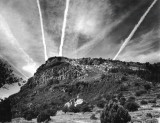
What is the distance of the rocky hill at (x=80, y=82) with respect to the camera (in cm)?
6719

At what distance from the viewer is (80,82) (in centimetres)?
8794

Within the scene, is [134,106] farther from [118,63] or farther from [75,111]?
[118,63]

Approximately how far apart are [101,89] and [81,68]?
1494 inches

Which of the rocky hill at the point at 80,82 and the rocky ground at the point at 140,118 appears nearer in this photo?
the rocky ground at the point at 140,118

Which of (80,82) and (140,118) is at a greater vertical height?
(80,82)

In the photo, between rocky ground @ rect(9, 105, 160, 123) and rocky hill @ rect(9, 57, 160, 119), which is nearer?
rocky ground @ rect(9, 105, 160, 123)

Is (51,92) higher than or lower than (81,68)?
lower

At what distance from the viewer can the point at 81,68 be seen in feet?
362

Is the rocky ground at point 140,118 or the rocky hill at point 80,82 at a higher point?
the rocky hill at point 80,82

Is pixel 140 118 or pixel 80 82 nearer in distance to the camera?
pixel 140 118

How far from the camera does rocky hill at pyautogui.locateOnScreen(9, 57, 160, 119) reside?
6719 cm

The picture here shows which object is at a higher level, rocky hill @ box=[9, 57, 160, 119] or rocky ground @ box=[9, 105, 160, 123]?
rocky hill @ box=[9, 57, 160, 119]

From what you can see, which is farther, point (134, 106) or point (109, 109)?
point (134, 106)

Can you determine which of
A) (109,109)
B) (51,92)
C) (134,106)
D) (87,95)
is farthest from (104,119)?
(51,92)
